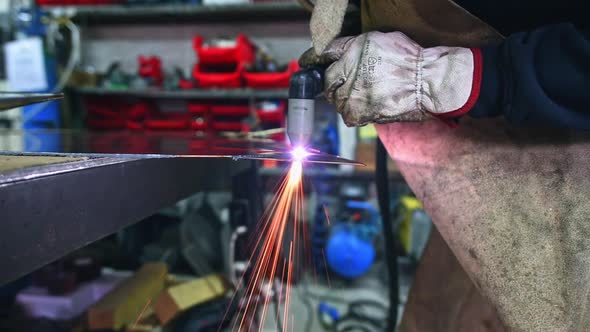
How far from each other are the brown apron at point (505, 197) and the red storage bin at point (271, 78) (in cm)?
151

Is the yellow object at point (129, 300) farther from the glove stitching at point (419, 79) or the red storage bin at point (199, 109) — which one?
the glove stitching at point (419, 79)

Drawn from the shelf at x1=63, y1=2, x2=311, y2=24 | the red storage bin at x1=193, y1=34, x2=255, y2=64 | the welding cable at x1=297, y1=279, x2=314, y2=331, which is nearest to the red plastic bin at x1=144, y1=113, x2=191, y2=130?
the red storage bin at x1=193, y1=34, x2=255, y2=64

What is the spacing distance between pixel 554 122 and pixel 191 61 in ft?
9.18

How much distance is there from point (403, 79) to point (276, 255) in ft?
4.87

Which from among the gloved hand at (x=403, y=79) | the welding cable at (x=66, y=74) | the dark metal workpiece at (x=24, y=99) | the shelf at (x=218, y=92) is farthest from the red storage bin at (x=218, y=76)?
the gloved hand at (x=403, y=79)

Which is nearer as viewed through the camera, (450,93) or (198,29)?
(450,93)

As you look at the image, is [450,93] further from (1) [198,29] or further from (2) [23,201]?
(1) [198,29]

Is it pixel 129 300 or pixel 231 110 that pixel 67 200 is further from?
pixel 231 110

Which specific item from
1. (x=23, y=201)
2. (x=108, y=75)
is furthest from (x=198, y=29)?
(x=23, y=201)

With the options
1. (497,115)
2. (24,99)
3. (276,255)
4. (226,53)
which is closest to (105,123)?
(226,53)

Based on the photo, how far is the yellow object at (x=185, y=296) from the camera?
4.84 ft

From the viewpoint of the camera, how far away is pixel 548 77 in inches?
18.9

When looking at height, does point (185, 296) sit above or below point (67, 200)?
below

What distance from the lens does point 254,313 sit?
1.49 meters
